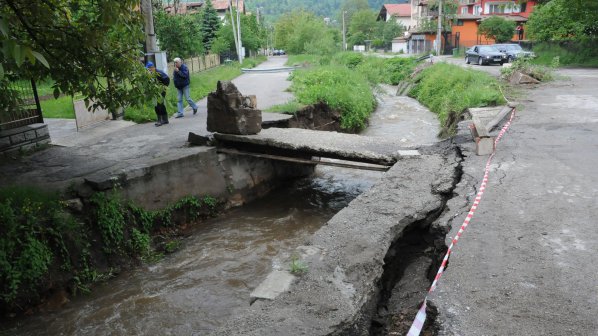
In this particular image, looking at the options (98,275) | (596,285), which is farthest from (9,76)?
(596,285)

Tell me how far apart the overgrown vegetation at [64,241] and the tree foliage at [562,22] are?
83.7 ft

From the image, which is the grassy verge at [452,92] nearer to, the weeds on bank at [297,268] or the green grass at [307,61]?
the weeds on bank at [297,268]

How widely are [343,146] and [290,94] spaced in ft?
33.0

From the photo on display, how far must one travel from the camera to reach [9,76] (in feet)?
24.9

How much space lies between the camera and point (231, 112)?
33.0 ft

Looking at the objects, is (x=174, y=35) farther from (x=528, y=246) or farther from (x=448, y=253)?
(x=528, y=246)

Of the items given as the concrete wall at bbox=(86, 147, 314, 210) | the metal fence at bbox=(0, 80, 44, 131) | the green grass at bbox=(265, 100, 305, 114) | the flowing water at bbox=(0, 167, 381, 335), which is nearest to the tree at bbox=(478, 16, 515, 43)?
the green grass at bbox=(265, 100, 305, 114)

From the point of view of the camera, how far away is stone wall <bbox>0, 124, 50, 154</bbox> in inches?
384

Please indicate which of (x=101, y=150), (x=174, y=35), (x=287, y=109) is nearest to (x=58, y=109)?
(x=101, y=150)

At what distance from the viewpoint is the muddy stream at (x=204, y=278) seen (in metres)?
5.98

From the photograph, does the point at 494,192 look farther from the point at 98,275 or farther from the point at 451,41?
the point at 451,41

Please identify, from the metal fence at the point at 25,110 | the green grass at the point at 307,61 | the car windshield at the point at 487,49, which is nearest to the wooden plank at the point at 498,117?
the metal fence at the point at 25,110

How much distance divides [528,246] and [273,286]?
2829 mm

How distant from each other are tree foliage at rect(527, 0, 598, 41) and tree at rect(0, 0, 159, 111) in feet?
81.6
